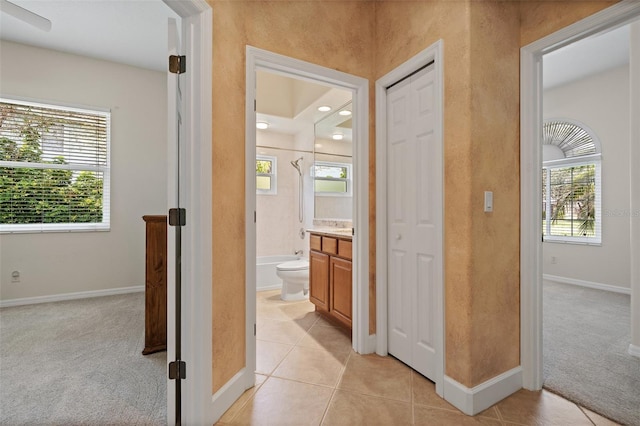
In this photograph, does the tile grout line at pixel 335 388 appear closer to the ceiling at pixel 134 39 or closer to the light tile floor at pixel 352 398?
the light tile floor at pixel 352 398

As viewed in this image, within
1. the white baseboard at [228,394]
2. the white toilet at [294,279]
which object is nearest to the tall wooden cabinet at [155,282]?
the white baseboard at [228,394]

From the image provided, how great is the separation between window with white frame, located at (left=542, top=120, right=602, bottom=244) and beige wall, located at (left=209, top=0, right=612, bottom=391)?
10.0 ft

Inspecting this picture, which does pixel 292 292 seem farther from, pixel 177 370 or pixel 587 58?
pixel 587 58

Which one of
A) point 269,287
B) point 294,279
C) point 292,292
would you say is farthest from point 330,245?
point 269,287

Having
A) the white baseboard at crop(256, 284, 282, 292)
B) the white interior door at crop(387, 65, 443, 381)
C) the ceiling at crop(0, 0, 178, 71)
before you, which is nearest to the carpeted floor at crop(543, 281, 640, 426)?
the white interior door at crop(387, 65, 443, 381)

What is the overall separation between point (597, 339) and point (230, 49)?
347 cm

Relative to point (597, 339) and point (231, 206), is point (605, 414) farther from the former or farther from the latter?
point (231, 206)

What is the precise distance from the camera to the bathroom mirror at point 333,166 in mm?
3701

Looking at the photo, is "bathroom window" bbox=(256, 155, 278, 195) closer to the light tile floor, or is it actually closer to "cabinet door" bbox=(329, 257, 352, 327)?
"cabinet door" bbox=(329, 257, 352, 327)

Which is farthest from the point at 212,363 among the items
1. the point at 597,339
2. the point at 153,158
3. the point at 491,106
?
the point at 153,158

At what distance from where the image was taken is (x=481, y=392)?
165cm

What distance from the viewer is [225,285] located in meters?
1.69

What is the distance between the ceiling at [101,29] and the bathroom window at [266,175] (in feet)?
6.07

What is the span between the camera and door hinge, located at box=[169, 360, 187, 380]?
148 cm
